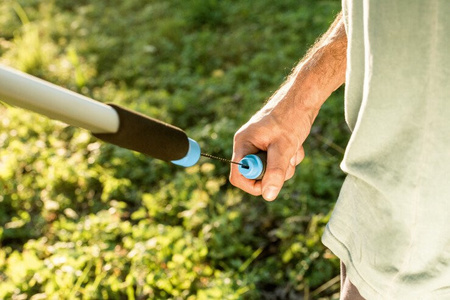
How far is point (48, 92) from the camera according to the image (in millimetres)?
942

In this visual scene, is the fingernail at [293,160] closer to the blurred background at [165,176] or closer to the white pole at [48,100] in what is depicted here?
the white pole at [48,100]

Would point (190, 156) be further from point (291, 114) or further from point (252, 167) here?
point (291, 114)

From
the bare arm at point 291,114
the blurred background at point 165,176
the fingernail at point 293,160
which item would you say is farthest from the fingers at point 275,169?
the blurred background at point 165,176

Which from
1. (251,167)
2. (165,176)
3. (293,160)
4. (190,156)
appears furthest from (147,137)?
(165,176)

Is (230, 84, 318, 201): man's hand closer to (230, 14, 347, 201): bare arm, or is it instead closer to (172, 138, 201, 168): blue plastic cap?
(230, 14, 347, 201): bare arm

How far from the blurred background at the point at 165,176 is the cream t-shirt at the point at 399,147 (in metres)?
1.39

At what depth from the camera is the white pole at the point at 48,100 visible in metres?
0.94

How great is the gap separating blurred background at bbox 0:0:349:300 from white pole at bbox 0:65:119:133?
161 centimetres

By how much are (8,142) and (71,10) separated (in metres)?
2.64

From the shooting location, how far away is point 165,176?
3.47 meters

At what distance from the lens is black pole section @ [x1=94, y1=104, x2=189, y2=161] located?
1.05 m

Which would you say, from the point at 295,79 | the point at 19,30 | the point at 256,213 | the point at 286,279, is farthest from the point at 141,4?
the point at 295,79

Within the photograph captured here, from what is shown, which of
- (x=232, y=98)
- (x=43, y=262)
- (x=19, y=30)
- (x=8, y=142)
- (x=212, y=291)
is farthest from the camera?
(x=19, y=30)

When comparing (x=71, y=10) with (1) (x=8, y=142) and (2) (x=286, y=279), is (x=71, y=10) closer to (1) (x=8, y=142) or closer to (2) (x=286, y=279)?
(1) (x=8, y=142)
